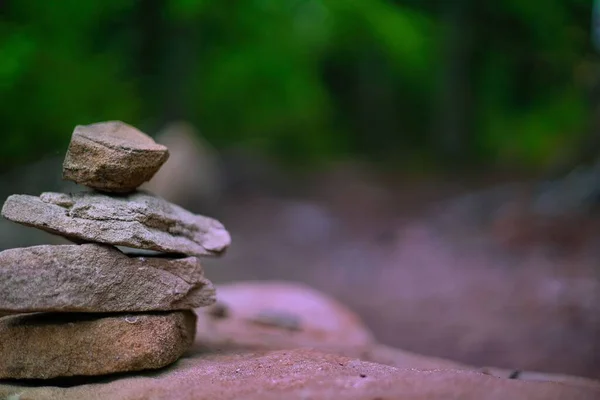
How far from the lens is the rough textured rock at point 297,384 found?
2535 millimetres

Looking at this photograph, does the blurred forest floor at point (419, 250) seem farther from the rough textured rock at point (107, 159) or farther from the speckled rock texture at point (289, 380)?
the rough textured rock at point (107, 159)

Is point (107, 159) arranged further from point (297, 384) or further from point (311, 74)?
point (311, 74)

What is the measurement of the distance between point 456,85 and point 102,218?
43.8ft

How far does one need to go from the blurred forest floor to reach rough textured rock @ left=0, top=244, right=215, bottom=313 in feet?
11.5

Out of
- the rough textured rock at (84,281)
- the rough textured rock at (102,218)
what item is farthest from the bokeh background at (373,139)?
the rough textured rock at (84,281)

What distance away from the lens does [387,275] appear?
910cm

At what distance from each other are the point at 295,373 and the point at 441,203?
31.9 feet

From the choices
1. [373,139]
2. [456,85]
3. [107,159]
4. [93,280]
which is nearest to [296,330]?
[93,280]

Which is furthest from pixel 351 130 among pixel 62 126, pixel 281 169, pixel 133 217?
pixel 133 217

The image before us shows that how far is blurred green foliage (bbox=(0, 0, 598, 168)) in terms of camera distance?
24.8ft

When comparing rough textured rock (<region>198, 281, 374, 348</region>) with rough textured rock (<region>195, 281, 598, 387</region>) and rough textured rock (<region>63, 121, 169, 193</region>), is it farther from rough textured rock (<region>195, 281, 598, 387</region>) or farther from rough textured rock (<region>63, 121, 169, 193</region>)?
rough textured rock (<region>63, 121, 169, 193</region>)

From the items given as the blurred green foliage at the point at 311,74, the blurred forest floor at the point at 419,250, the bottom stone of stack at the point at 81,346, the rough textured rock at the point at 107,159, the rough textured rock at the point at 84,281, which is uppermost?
the blurred green foliage at the point at 311,74

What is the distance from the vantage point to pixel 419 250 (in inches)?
391

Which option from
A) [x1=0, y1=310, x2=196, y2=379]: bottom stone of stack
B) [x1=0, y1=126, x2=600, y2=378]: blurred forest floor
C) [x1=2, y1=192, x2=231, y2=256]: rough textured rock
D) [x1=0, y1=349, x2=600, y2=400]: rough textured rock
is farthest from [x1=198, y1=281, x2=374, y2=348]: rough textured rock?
[x1=2, y1=192, x2=231, y2=256]: rough textured rock
